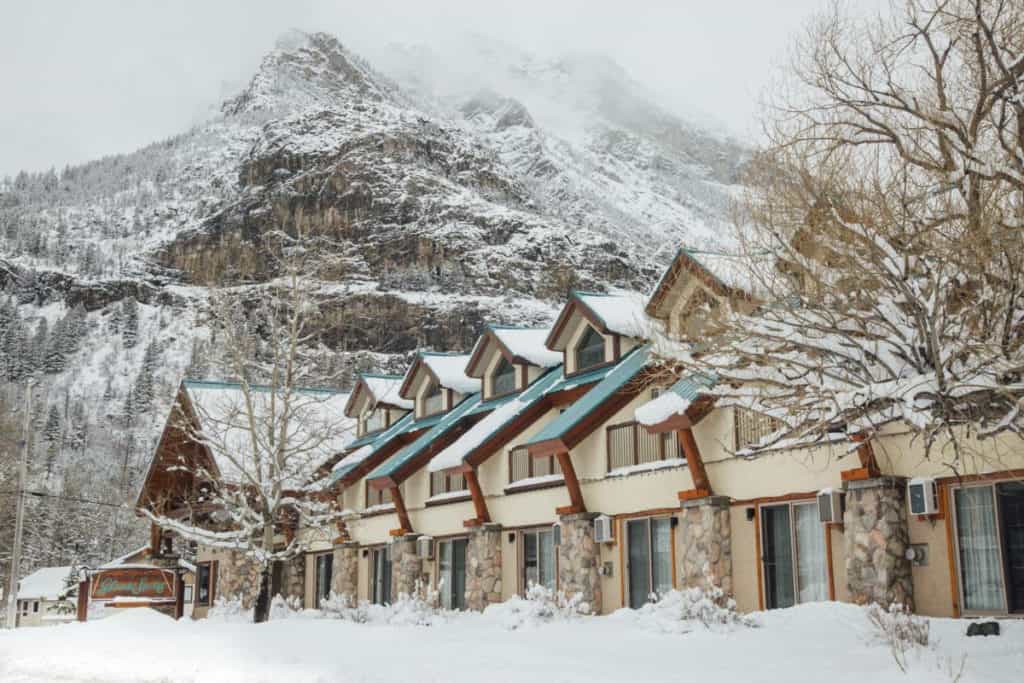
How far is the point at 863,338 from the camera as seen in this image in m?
11.3

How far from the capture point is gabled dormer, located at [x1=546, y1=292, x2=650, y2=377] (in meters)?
23.2

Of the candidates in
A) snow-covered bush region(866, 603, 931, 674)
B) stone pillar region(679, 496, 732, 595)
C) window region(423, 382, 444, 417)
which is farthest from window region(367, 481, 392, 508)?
snow-covered bush region(866, 603, 931, 674)

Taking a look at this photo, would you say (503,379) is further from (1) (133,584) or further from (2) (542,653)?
(2) (542,653)

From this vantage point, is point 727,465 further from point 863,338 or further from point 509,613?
point 863,338

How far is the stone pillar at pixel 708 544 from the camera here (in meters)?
18.3

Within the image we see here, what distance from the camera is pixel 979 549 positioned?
14852 millimetres

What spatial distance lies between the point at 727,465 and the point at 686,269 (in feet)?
11.6

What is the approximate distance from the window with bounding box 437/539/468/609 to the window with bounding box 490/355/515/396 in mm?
3921

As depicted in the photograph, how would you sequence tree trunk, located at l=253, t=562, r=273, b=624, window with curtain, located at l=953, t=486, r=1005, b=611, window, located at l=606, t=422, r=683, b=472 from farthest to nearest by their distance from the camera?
1. tree trunk, located at l=253, t=562, r=273, b=624
2. window, located at l=606, t=422, r=683, b=472
3. window with curtain, located at l=953, t=486, r=1005, b=611

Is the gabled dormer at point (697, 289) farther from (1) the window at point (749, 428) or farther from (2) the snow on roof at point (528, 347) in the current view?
(2) the snow on roof at point (528, 347)

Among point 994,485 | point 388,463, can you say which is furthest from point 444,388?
point 994,485

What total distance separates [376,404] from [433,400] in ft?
7.86

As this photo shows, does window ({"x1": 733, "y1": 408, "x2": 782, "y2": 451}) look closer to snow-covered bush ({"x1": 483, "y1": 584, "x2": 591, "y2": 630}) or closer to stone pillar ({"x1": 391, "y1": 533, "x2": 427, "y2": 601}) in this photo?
snow-covered bush ({"x1": 483, "y1": 584, "x2": 591, "y2": 630})

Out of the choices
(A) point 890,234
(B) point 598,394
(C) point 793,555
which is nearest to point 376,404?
(B) point 598,394
